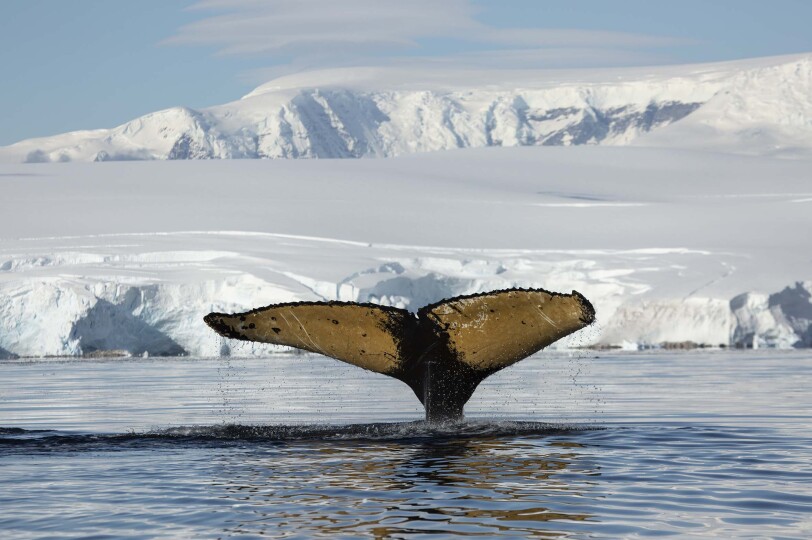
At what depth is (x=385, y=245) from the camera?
126 feet

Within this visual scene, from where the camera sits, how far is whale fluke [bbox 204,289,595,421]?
6.43m

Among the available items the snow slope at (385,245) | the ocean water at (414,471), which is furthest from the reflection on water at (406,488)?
the snow slope at (385,245)

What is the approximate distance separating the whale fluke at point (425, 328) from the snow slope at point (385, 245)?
1512 cm

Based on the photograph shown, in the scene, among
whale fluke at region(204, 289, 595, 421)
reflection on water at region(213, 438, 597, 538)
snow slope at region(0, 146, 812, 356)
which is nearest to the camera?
reflection on water at region(213, 438, 597, 538)

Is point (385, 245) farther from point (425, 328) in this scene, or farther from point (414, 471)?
point (414, 471)

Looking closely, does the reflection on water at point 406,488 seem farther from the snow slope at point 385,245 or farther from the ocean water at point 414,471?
the snow slope at point 385,245

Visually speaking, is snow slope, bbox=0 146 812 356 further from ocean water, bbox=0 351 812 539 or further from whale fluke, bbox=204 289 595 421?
whale fluke, bbox=204 289 595 421

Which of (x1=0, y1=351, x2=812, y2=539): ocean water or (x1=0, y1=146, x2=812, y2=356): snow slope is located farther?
(x1=0, y1=146, x2=812, y2=356): snow slope

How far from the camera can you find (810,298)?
29.8m

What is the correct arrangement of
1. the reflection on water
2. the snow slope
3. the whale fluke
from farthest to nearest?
the snow slope < the whale fluke < the reflection on water

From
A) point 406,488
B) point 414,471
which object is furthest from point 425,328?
point 406,488

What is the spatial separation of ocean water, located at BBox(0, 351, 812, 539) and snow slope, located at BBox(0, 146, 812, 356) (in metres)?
11.1

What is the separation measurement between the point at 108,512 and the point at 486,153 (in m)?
64.2

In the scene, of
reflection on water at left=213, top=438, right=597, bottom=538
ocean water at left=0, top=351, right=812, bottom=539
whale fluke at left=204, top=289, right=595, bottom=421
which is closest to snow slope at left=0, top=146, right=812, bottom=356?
ocean water at left=0, top=351, right=812, bottom=539
